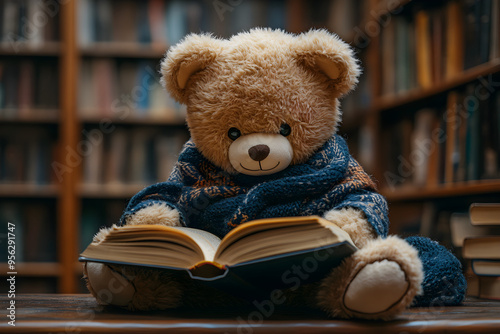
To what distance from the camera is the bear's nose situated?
26.5 inches

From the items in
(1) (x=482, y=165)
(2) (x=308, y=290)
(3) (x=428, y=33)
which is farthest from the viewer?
(3) (x=428, y=33)

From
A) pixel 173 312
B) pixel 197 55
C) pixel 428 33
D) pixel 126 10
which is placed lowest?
pixel 173 312

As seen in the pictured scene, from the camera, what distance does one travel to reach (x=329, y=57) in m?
0.71

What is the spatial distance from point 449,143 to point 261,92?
3.21 ft

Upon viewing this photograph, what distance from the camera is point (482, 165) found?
1.34 metres

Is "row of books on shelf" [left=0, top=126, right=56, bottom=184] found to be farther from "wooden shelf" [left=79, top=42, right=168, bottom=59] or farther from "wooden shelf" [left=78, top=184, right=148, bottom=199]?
"wooden shelf" [left=79, top=42, right=168, bottom=59]

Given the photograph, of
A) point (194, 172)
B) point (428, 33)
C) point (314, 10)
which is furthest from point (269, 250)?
point (314, 10)

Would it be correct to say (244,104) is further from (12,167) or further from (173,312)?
(12,167)

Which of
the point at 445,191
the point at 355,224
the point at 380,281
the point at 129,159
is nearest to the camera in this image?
the point at 380,281

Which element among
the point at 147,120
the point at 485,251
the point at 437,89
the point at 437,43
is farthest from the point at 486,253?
the point at 147,120

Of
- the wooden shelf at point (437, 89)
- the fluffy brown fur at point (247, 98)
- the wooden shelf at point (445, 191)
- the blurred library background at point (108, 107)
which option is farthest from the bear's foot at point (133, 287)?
the blurred library background at point (108, 107)

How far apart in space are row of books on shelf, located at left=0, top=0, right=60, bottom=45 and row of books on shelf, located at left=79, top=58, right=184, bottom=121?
0.64 feet

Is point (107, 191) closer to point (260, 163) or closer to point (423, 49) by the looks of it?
point (423, 49)

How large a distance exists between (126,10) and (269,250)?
1.88 metres
